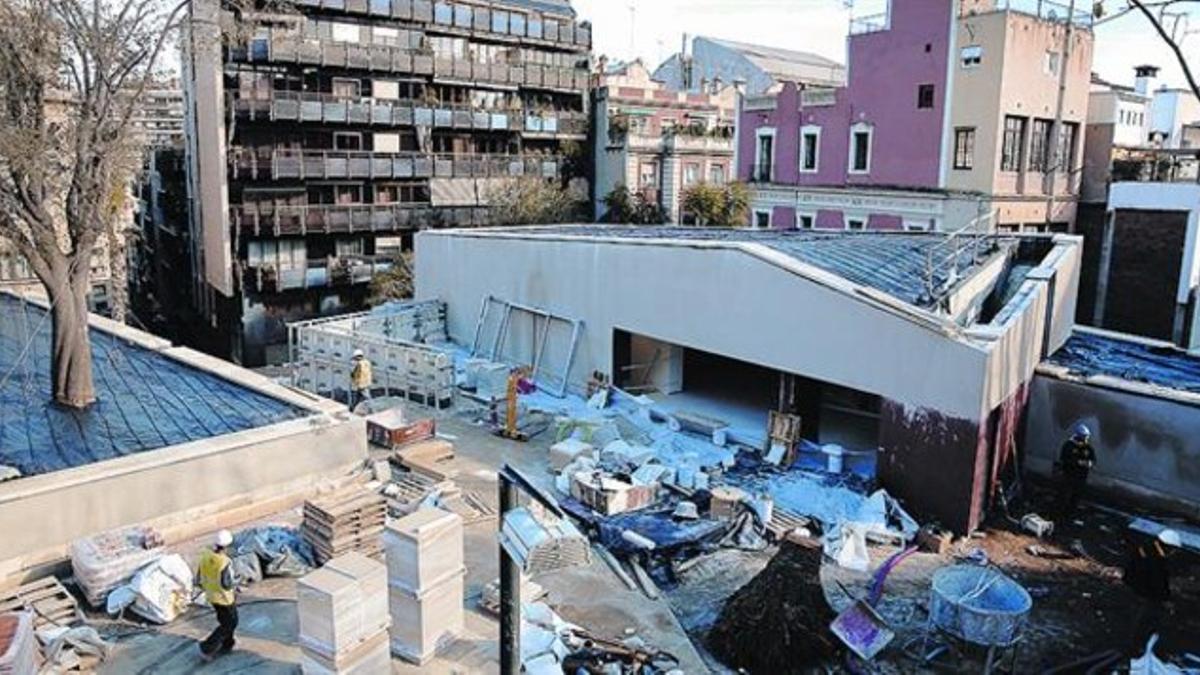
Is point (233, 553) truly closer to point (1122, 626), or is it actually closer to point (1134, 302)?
point (1122, 626)

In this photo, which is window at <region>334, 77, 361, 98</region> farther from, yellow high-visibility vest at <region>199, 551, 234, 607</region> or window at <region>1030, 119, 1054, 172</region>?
yellow high-visibility vest at <region>199, 551, 234, 607</region>

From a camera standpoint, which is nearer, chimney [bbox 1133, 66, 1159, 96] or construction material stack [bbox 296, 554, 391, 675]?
construction material stack [bbox 296, 554, 391, 675]

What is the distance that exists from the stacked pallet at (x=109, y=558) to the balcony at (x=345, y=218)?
26346 millimetres

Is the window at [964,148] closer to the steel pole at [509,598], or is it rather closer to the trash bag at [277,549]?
the trash bag at [277,549]

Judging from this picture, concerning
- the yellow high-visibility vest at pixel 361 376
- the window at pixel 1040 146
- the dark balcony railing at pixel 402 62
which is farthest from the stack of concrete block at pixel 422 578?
the dark balcony railing at pixel 402 62

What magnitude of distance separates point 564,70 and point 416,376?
2699 cm

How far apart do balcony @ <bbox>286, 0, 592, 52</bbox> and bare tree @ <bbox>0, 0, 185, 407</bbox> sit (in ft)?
75.7

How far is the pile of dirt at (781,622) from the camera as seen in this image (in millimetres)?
10344

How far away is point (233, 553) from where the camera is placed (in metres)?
11.6

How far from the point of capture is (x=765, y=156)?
37406 millimetres

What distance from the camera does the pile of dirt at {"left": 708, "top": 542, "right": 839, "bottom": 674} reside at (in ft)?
33.9

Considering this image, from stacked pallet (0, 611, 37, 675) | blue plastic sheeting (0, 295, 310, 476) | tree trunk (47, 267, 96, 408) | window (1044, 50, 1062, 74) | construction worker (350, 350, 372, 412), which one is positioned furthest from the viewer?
window (1044, 50, 1062, 74)

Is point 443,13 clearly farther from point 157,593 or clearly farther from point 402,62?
point 157,593

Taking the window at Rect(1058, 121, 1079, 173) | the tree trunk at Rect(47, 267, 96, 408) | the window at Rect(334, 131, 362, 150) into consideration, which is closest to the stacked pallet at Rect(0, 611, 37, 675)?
the tree trunk at Rect(47, 267, 96, 408)
